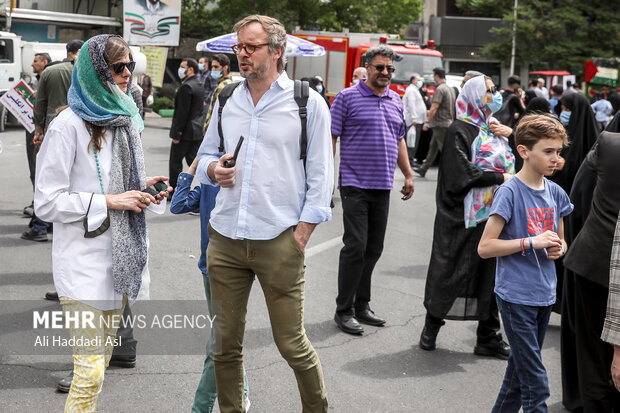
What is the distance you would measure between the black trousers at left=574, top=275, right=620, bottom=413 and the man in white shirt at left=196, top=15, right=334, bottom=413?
1314 mm

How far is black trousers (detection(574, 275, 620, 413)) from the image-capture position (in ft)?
13.0

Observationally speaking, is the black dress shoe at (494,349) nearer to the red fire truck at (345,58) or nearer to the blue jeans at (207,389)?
the blue jeans at (207,389)

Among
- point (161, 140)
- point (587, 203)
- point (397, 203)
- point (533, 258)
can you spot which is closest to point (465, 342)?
point (587, 203)

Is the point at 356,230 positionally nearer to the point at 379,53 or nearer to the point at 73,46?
the point at 379,53

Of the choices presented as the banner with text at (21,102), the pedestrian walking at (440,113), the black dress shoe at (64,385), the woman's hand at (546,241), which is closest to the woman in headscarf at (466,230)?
the woman's hand at (546,241)

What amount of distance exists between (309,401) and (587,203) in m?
2.00

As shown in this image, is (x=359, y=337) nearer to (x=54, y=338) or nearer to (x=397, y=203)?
(x=54, y=338)

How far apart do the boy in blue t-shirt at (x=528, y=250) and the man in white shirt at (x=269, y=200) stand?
93 cm

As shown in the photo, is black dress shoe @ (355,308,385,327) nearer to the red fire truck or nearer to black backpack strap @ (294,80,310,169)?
black backpack strap @ (294,80,310,169)

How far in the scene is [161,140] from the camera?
20.3m

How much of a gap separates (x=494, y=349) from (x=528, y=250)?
2.00 meters

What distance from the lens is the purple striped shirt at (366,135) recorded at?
6086 mm

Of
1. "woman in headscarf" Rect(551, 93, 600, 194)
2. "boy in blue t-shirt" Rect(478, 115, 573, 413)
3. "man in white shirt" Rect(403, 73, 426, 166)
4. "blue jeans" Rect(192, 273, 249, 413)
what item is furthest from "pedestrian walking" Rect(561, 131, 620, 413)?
"man in white shirt" Rect(403, 73, 426, 166)

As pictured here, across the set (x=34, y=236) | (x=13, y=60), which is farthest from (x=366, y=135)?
(x=13, y=60)
